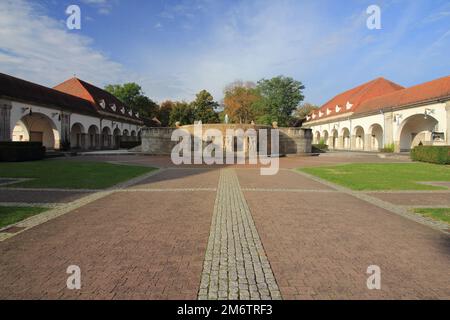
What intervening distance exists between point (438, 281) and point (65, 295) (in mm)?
4577

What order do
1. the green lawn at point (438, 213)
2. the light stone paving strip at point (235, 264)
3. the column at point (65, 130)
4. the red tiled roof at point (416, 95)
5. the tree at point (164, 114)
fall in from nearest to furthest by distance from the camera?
the light stone paving strip at point (235, 264) → the green lawn at point (438, 213) → the red tiled roof at point (416, 95) → the column at point (65, 130) → the tree at point (164, 114)

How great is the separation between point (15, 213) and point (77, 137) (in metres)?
38.7

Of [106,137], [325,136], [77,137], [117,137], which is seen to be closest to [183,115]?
[117,137]

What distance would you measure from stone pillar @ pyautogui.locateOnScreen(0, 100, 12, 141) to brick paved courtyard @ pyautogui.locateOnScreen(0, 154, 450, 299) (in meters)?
22.2

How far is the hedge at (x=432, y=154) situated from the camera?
74.1ft

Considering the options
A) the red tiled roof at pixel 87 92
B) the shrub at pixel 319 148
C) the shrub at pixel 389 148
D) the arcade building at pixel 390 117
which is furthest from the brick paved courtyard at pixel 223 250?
the red tiled roof at pixel 87 92

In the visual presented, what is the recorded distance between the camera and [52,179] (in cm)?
1240

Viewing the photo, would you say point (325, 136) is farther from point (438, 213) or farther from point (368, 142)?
point (438, 213)

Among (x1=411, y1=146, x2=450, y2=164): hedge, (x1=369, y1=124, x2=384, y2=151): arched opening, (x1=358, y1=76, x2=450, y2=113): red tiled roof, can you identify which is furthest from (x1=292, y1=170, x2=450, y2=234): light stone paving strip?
(x1=369, y1=124, x2=384, y2=151): arched opening

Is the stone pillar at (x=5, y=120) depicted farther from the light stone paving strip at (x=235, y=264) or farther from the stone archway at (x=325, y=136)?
the stone archway at (x=325, y=136)

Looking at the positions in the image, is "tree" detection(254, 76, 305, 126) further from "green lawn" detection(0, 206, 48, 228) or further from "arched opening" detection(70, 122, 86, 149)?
"green lawn" detection(0, 206, 48, 228)

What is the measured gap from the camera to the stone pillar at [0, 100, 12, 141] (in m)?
25.5

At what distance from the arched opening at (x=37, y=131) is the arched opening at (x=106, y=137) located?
1195 centimetres
